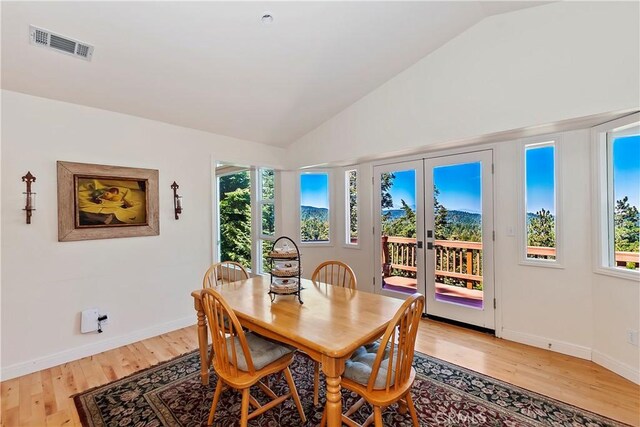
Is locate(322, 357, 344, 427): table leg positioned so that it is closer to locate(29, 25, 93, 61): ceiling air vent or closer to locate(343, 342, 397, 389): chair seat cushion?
locate(343, 342, 397, 389): chair seat cushion

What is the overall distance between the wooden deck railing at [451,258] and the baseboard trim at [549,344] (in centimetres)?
60

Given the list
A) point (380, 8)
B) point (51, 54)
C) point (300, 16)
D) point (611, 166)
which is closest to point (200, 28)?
point (300, 16)

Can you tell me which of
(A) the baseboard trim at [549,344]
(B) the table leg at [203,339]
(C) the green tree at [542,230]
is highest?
(C) the green tree at [542,230]

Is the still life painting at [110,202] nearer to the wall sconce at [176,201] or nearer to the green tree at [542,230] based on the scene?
the wall sconce at [176,201]

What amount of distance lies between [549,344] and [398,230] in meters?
1.97

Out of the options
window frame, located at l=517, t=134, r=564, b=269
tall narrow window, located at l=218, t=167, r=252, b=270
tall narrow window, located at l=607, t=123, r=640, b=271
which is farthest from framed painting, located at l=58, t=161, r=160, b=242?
tall narrow window, located at l=607, t=123, r=640, b=271

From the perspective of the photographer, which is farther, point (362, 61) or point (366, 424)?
point (362, 61)

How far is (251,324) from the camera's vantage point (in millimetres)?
1853

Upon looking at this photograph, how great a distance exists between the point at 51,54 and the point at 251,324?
254cm

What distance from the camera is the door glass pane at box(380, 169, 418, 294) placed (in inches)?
156

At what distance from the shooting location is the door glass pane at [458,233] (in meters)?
3.45

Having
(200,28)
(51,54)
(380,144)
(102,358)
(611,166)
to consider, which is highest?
(200,28)

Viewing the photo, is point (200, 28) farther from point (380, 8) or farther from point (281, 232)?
point (281, 232)

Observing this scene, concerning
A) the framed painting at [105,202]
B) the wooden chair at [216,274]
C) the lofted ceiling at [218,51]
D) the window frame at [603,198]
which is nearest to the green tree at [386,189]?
the lofted ceiling at [218,51]
